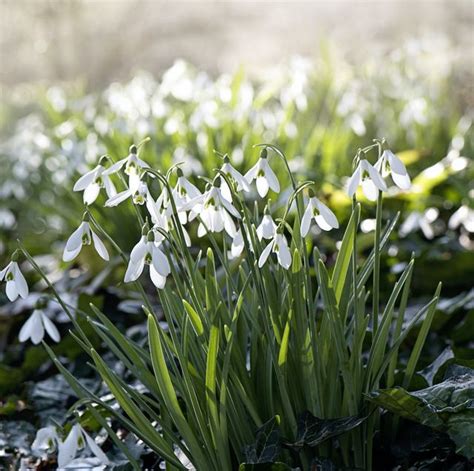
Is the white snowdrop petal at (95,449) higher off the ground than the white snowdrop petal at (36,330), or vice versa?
the white snowdrop petal at (36,330)

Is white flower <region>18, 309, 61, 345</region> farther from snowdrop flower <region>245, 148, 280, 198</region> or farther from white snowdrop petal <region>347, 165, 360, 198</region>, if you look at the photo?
white snowdrop petal <region>347, 165, 360, 198</region>

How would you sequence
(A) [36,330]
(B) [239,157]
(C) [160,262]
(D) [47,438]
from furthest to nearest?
(B) [239,157]
(D) [47,438]
(A) [36,330]
(C) [160,262]

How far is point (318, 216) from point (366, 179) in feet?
0.34

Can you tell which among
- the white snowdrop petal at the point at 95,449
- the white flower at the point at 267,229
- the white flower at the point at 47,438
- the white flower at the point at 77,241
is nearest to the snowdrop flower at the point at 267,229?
the white flower at the point at 267,229

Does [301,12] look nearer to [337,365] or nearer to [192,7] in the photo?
[192,7]

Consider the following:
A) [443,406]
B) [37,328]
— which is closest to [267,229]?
[443,406]

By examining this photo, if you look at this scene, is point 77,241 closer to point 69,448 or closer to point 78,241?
point 78,241

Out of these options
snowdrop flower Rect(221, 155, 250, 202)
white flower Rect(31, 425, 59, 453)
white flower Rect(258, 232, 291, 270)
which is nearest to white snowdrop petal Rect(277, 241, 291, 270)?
white flower Rect(258, 232, 291, 270)

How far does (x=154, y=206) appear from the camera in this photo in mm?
1386

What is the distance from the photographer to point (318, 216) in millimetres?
1368

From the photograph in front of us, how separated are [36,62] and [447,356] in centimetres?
1617

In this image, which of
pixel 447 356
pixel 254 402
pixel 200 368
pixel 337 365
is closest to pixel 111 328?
pixel 200 368

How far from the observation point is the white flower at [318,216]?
134 cm

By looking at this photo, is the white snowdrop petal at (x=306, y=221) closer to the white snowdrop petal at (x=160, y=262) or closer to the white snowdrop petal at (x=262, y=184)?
the white snowdrop petal at (x=262, y=184)
